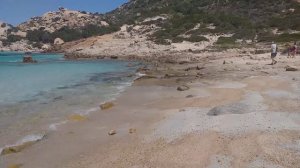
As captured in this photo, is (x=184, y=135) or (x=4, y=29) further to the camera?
(x=4, y=29)

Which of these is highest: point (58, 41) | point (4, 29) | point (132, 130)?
point (4, 29)

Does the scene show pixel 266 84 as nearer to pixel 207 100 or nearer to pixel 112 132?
pixel 207 100

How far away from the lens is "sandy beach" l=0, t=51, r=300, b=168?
9490 mm

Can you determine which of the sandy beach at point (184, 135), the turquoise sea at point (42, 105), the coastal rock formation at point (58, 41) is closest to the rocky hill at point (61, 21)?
the coastal rock formation at point (58, 41)

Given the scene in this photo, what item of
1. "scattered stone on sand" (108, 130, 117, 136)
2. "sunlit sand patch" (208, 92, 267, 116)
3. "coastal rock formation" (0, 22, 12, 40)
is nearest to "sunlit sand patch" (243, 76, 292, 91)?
"sunlit sand patch" (208, 92, 267, 116)

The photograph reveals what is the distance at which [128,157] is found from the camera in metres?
9.99

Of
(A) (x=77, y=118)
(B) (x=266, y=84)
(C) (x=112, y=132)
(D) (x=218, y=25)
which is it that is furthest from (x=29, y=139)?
(D) (x=218, y=25)

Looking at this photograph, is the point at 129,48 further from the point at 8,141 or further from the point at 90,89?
the point at 8,141

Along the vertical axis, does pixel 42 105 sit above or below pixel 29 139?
below

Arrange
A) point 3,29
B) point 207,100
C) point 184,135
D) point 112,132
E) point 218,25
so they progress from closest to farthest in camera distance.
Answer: point 184,135, point 112,132, point 207,100, point 218,25, point 3,29

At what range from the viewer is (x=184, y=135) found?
1137cm

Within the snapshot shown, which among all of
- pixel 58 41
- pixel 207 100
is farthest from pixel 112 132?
pixel 58 41

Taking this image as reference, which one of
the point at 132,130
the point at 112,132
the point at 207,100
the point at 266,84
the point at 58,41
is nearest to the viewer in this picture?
the point at 112,132

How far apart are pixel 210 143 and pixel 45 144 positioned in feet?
15.0
